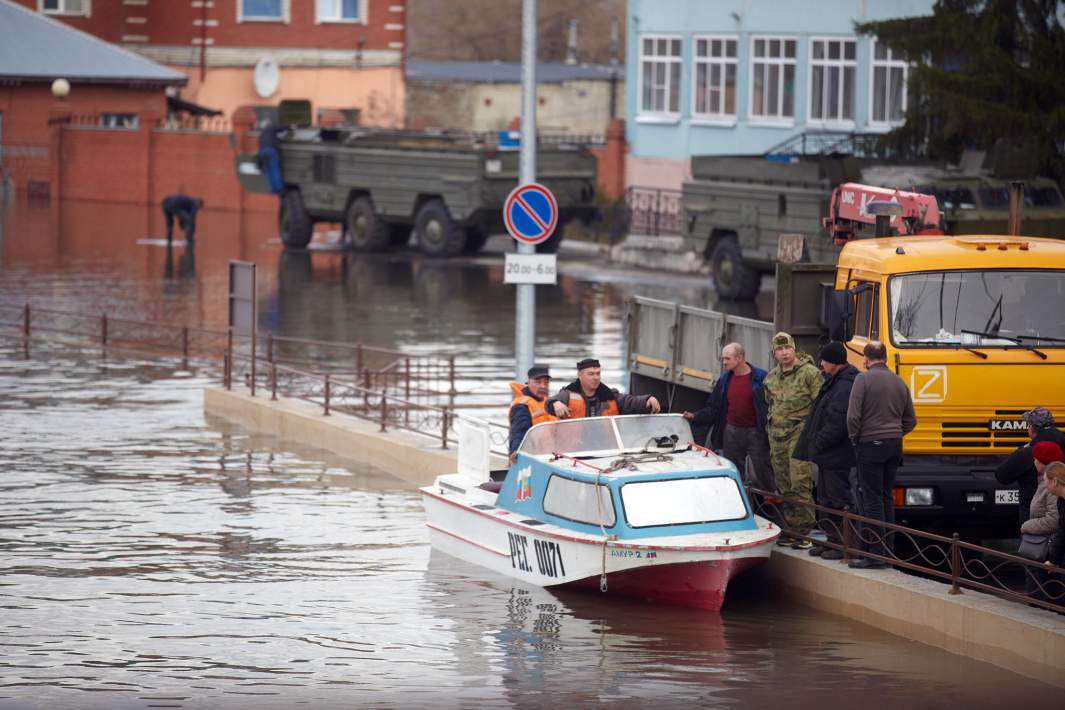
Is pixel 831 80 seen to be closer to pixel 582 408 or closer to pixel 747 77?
pixel 747 77

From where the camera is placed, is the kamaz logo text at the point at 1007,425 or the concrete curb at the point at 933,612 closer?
the concrete curb at the point at 933,612

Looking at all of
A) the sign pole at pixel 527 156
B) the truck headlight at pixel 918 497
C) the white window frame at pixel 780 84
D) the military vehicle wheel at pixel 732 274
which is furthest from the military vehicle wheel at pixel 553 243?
the truck headlight at pixel 918 497

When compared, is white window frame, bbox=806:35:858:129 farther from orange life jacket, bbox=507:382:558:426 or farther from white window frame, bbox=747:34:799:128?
orange life jacket, bbox=507:382:558:426

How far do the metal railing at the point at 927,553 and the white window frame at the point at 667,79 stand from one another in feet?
118

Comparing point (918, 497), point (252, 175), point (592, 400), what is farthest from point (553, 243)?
point (918, 497)

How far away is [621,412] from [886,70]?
32.3 metres

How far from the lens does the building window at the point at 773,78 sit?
48281 millimetres

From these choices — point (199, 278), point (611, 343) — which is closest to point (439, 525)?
point (611, 343)

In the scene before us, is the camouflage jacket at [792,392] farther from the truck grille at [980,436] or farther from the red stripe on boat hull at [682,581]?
the red stripe on boat hull at [682,581]

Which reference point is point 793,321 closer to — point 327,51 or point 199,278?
point 199,278

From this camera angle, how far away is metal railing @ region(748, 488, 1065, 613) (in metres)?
12.7

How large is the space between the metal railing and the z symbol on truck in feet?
3.31

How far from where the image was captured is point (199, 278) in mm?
38500

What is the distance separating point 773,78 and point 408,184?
1058 centimetres
